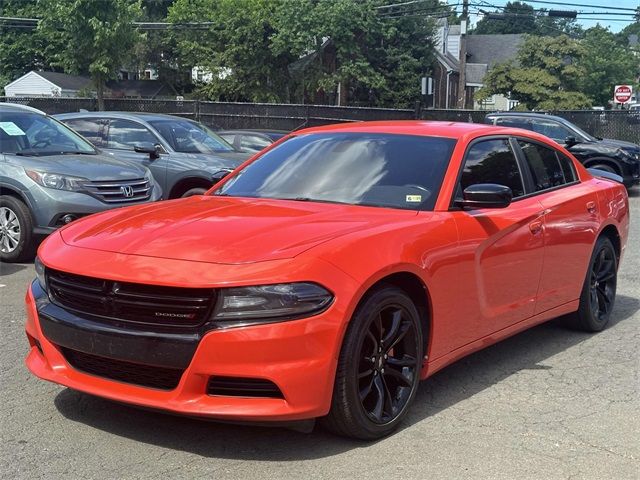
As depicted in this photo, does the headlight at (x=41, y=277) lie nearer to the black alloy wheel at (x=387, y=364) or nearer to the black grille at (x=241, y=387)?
the black grille at (x=241, y=387)

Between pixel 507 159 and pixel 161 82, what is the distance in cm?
6646

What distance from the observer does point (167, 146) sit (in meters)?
11.1

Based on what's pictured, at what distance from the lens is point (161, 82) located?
224ft

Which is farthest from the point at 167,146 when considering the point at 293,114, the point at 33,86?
the point at 33,86

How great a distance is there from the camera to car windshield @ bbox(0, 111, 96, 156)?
8.71m

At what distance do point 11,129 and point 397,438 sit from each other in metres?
6.78

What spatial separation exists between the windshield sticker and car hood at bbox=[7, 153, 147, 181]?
1.47ft

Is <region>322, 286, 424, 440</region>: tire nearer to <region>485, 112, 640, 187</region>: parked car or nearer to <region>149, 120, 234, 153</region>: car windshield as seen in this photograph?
<region>149, 120, 234, 153</region>: car windshield

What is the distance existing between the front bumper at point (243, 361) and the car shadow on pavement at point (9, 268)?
4.85 metres

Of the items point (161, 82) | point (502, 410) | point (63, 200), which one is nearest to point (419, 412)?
point (502, 410)

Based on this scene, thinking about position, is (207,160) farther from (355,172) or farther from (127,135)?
(355,172)

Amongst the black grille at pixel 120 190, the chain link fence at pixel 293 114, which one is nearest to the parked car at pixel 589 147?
the chain link fence at pixel 293 114

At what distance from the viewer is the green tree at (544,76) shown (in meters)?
48.0

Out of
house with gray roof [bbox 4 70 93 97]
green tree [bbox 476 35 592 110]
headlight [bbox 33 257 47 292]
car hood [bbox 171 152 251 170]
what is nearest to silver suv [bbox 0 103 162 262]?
car hood [bbox 171 152 251 170]
